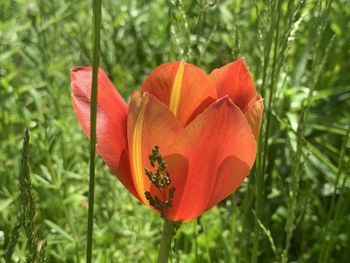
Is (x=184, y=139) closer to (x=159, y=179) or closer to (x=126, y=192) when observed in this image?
(x=159, y=179)

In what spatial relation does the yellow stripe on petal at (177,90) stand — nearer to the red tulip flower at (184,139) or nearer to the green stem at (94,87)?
the red tulip flower at (184,139)

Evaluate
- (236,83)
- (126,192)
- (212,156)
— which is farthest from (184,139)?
(126,192)

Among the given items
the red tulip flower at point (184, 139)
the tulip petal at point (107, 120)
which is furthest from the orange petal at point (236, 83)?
the tulip petal at point (107, 120)

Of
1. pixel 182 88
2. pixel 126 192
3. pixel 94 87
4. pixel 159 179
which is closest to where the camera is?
pixel 94 87

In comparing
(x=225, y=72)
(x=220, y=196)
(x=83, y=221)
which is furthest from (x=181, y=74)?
(x=83, y=221)

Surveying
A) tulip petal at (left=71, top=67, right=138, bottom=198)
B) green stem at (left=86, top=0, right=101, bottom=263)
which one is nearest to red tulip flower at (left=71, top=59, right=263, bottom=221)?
tulip petal at (left=71, top=67, right=138, bottom=198)

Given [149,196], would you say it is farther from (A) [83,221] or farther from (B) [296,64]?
(B) [296,64]
